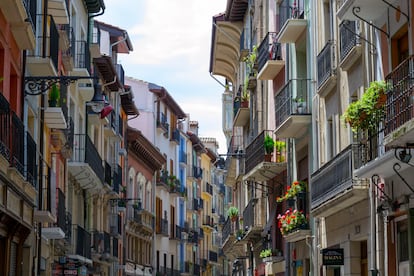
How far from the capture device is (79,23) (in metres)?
39.0

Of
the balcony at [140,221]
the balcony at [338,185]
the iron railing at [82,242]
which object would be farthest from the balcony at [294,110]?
the balcony at [140,221]

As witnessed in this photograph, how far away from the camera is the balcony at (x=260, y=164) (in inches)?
1303

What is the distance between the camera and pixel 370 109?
1772 centimetres

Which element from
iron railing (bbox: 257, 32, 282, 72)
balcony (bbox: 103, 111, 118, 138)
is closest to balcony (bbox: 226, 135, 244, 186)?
balcony (bbox: 103, 111, 118, 138)

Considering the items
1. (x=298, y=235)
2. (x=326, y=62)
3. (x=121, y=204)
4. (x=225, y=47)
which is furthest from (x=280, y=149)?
(x=121, y=204)

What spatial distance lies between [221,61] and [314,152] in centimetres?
2575

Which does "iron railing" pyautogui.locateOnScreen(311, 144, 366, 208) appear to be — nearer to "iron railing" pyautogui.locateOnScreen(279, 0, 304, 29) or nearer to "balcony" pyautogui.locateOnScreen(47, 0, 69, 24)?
"iron railing" pyautogui.locateOnScreen(279, 0, 304, 29)

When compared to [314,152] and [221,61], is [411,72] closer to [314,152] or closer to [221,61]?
[314,152]

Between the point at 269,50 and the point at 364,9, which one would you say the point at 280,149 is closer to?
the point at 269,50

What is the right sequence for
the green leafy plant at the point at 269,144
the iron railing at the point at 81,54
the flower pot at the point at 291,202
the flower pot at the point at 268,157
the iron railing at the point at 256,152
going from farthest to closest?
1. the iron railing at the point at 81,54
2. the iron railing at the point at 256,152
3. the flower pot at the point at 268,157
4. the green leafy plant at the point at 269,144
5. the flower pot at the point at 291,202

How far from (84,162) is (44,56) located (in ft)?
45.1

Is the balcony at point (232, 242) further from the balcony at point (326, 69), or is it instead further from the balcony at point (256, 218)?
the balcony at point (326, 69)

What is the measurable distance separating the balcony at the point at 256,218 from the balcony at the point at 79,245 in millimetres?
5945

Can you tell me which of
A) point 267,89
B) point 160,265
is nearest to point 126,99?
point 160,265
